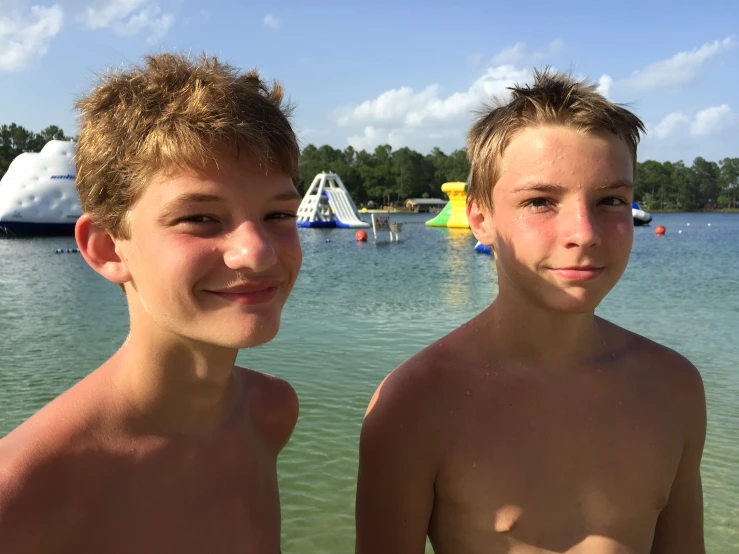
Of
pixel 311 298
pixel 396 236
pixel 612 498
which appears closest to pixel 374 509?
pixel 612 498

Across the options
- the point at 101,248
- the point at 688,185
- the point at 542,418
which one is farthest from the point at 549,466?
the point at 688,185

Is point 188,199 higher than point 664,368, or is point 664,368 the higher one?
point 188,199

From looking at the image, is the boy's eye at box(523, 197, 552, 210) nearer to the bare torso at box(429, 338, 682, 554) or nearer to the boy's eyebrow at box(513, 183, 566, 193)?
the boy's eyebrow at box(513, 183, 566, 193)

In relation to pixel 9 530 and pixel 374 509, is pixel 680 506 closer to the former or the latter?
pixel 374 509

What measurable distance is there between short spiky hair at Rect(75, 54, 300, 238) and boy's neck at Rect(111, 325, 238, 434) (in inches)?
12.1

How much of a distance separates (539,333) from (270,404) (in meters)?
0.91

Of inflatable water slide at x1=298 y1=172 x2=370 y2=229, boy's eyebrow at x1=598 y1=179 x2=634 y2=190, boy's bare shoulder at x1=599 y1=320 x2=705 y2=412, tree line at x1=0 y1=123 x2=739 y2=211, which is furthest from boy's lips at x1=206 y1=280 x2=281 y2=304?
tree line at x1=0 y1=123 x2=739 y2=211

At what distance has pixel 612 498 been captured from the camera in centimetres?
191

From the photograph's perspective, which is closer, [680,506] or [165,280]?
[165,280]

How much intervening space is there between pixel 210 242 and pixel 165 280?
15 cm

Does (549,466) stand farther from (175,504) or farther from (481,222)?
(175,504)

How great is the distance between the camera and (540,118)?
197 cm

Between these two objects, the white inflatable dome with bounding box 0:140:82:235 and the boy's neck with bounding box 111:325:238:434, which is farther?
the white inflatable dome with bounding box 0:140:82:235

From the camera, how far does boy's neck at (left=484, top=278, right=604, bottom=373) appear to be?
2.01 meters
